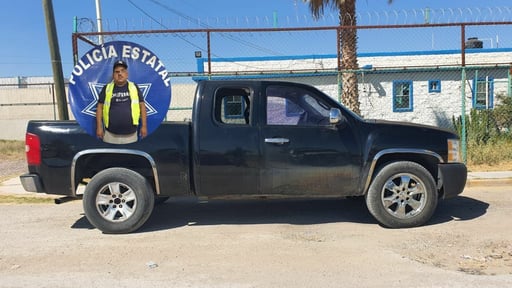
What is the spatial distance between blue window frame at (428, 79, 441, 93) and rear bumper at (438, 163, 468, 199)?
605 inches

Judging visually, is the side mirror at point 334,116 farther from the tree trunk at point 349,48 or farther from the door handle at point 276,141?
the tree trunk at point 349,48

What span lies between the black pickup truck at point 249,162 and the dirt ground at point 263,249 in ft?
1.43

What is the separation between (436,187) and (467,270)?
172 cm

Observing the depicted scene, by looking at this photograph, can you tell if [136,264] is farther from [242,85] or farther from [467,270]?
[467,270]

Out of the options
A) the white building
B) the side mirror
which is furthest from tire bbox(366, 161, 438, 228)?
the white building

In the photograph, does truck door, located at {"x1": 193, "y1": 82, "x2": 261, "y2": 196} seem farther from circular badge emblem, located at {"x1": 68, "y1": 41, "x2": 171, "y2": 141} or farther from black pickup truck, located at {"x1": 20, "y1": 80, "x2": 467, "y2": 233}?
circular badge emblem, located at {"x1": 68, "y1": 41, "x2": 171, "y2": 141}

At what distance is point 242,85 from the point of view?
19.3 ft

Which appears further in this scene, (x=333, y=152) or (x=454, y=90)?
(x=454, y=90)

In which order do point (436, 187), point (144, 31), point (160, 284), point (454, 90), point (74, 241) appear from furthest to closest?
1. point (454, 90)
2. point (144, 31)
3. point (436, 187)
4. point (74, 241)
5. point (160, 284)

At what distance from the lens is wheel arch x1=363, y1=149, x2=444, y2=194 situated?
18.7 ft

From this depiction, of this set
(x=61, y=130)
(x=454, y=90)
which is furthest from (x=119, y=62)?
(x=454, y=90)

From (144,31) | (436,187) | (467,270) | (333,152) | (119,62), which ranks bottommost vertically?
(467,270)

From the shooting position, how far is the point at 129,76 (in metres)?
6.08

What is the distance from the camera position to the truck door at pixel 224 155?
5613mm
